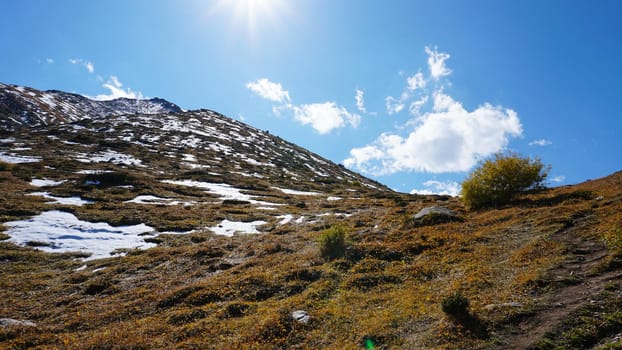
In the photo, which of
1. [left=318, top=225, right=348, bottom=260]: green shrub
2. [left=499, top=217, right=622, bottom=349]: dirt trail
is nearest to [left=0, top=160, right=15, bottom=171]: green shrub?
[left=318, top=225, right=348, bottom=260]: green shrub

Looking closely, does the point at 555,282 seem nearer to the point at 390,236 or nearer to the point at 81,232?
the point at 390,236

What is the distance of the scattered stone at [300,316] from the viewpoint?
1190cm

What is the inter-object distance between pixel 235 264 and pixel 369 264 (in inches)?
331

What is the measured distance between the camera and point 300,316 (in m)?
12.2

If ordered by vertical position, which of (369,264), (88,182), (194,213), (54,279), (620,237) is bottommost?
(54,279)

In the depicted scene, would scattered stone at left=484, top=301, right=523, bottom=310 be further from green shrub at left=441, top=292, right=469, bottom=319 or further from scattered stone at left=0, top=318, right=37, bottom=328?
scattered stone at left=0, top=318, right=37, bottom=328

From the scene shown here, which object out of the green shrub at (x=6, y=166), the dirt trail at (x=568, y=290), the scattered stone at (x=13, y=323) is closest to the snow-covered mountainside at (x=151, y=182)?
the green shrub at (x=6, y=166)

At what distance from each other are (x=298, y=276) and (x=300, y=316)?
4090mm

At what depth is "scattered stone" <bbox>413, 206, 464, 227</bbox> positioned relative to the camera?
22516 millimetres

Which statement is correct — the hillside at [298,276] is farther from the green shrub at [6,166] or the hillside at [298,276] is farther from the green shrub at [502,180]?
the green shrub at [6,166]

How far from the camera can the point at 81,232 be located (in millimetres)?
26547

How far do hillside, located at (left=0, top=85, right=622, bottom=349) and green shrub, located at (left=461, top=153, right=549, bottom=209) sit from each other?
1.19m

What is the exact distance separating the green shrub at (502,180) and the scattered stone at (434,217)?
3.69 m

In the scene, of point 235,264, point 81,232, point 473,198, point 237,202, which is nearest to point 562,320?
point 235,264
